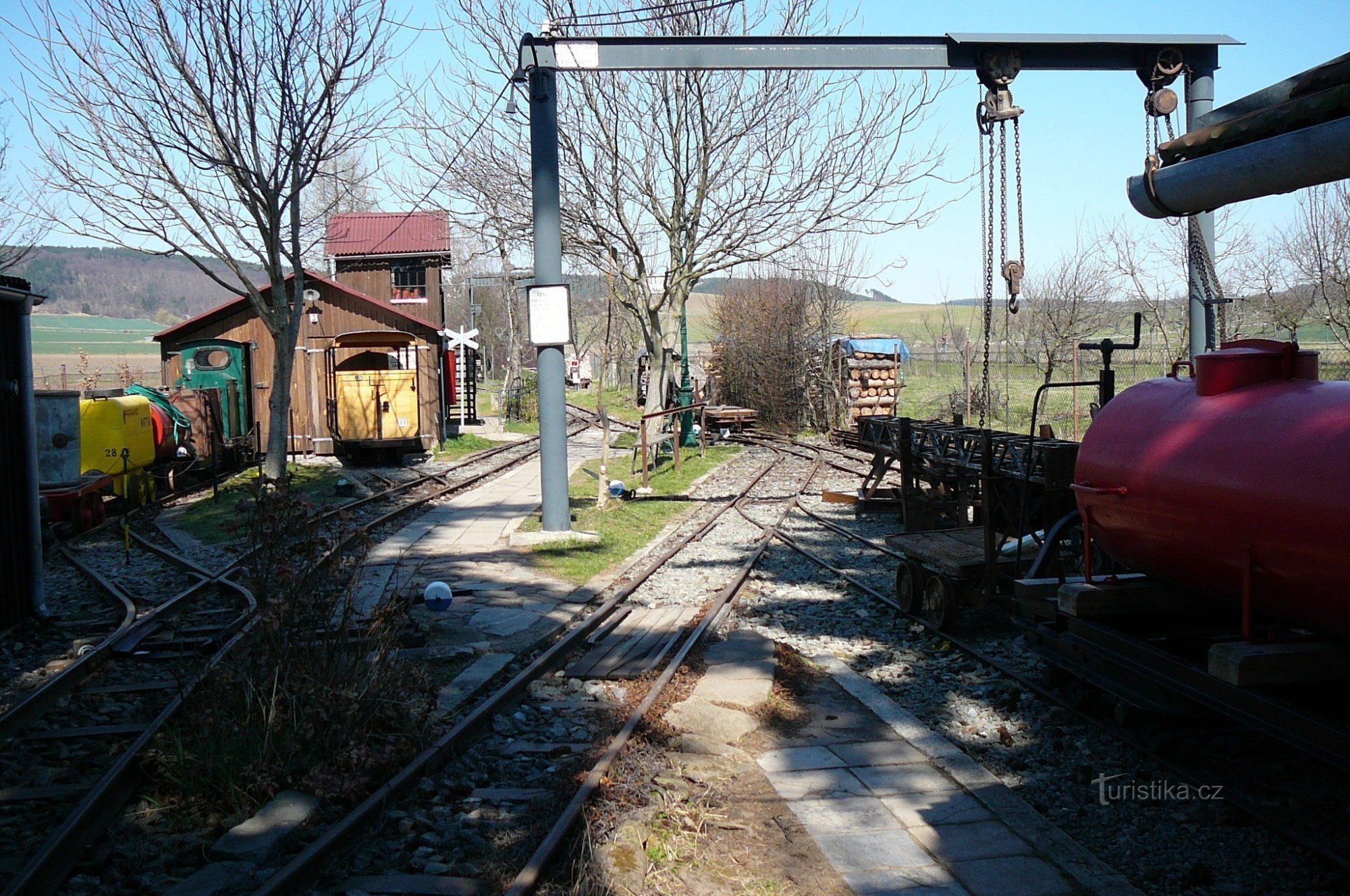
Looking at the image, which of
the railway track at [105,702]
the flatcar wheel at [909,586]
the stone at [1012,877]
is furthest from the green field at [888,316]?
the stone at [1012,877]

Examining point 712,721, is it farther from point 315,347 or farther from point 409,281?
point 409,281

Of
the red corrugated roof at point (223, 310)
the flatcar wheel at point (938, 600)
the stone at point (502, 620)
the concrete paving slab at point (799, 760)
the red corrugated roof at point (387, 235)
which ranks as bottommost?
the concrete paving slab at point (799, 760)

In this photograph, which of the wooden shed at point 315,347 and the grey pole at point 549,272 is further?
the wooden shed at point 315,347

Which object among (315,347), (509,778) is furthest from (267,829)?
(315,347)

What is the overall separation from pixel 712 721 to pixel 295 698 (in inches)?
102

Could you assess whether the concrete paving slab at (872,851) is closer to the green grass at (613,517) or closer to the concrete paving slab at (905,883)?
the concrete paving slab at (905,883)

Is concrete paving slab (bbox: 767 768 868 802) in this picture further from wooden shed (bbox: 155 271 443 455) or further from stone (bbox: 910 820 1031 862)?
wooden shed (bbox: 155 271 443 455)

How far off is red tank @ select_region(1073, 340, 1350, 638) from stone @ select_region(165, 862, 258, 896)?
4808 millimetres

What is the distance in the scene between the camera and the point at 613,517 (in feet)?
50.4

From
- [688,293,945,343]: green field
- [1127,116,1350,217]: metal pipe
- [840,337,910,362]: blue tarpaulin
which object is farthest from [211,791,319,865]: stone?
[688,293,945,343]: green field

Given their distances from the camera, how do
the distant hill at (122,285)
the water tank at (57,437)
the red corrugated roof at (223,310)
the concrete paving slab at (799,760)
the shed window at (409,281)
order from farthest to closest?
the distant hill at (122,285), the shed window at (409,281), the red corrugated roof at (223,310), the water tank at (57,437), the concrete paving slab at (799,760)

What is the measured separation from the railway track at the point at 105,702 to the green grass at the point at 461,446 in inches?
533

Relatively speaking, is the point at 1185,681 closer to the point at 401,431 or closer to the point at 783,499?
the point at 783,499

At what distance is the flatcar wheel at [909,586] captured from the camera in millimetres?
9312
